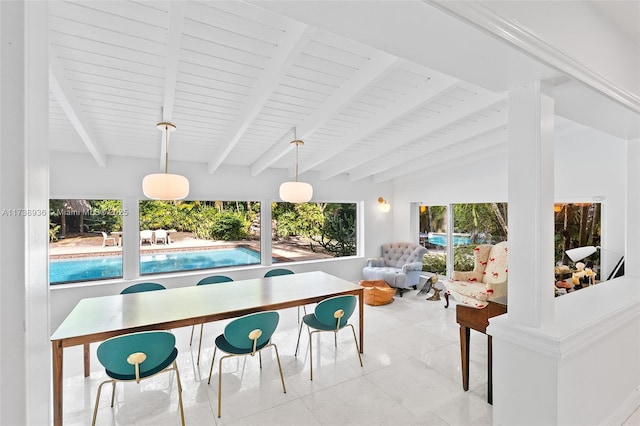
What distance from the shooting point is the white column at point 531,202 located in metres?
1.58

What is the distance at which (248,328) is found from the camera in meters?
2.23

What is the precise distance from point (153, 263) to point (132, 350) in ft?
10.0

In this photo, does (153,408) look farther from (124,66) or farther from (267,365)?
(124,66)

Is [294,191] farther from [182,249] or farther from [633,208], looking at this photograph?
[633,208]

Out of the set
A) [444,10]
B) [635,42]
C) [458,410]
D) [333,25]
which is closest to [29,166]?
[333,25]

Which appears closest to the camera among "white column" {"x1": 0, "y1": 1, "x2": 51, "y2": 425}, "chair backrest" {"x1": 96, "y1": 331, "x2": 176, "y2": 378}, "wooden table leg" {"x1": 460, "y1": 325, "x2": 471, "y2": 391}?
"white column" {"x1": 0, "y1": 1, "x2": 51, "y2": 425}

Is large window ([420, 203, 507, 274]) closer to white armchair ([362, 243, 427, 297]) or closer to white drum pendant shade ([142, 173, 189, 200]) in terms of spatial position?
white armchair ([362, 243, 427, 297])

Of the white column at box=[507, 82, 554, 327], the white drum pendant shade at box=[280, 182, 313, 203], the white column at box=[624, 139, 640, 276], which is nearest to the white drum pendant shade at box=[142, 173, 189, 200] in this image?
the white drum pendant shade at box=[280, 182, 313, 203]

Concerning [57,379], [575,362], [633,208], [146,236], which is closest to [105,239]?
[146,236]

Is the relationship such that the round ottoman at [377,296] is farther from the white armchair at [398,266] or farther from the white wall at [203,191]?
the white wall at [203,191]

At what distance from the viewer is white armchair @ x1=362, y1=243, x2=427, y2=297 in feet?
17.4

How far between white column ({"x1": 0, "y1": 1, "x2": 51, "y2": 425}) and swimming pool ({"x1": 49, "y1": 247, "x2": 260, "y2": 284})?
390 centimetres

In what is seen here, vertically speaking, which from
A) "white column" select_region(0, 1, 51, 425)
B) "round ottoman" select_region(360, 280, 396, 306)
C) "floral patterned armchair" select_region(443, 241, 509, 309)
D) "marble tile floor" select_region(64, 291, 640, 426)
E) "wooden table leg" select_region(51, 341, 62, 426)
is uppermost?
"white column" select_region(0, 1, 51, 425)

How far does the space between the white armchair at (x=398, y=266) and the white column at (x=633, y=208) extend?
2986mm
